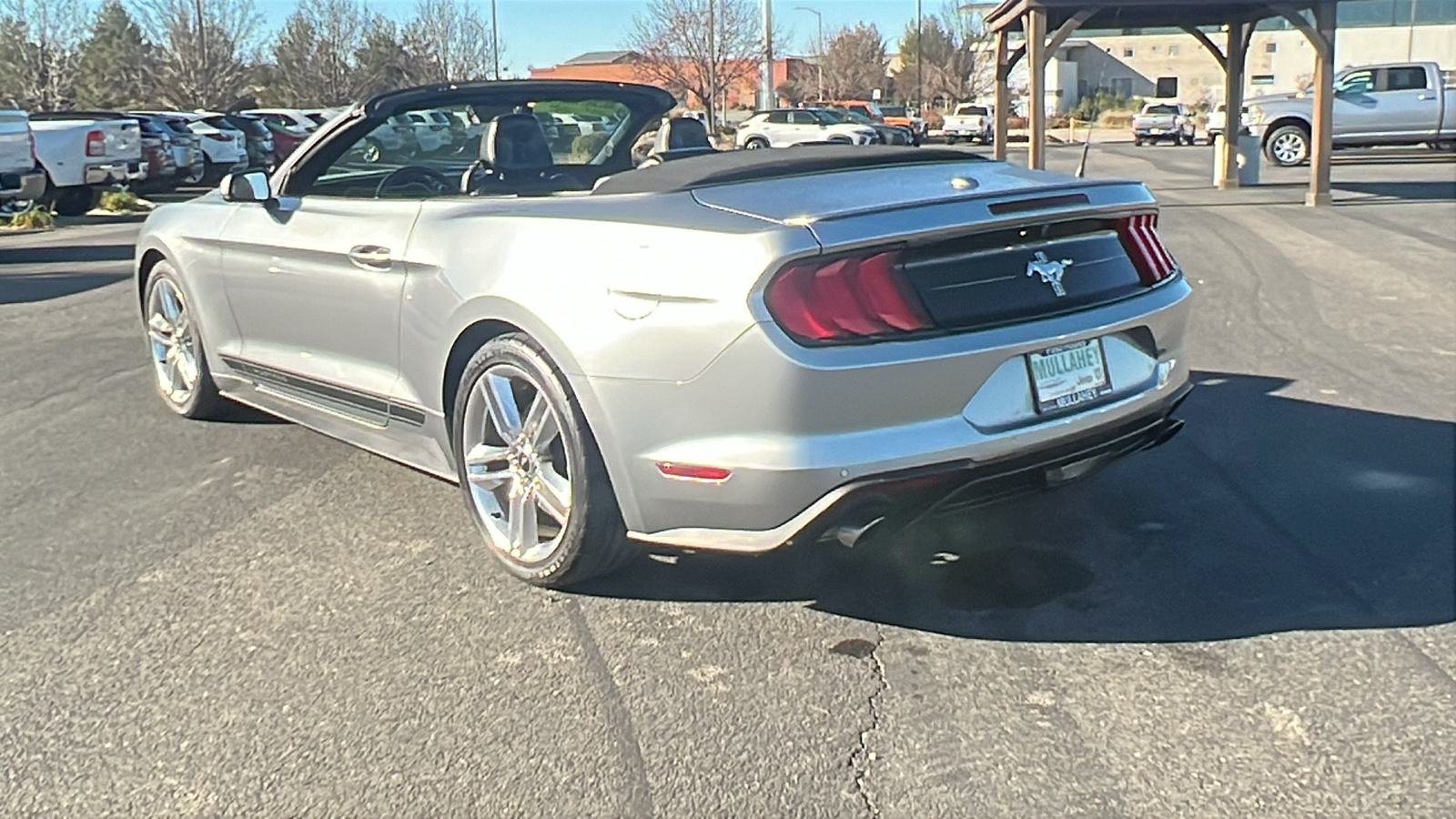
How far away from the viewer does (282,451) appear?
5.73 meters

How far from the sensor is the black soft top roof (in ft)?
13.3

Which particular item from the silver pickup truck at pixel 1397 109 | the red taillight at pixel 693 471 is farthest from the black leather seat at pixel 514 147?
the silver pickup truck at pixel 1397 109

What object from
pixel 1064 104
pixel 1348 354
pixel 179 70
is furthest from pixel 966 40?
pixel 1348 354

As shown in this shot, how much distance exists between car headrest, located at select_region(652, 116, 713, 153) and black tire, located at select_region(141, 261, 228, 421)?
6.90 ft

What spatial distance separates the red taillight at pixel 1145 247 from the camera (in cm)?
419

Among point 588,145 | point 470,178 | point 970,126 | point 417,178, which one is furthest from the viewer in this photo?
point 970,126

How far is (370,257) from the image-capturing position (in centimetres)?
451

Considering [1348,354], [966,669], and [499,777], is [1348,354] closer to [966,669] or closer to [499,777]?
[966,669]

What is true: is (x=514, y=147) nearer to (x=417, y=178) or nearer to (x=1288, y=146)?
(x=417, y=178)

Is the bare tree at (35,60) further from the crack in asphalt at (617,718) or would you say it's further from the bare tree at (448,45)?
the crack in asphalt at (617,718)

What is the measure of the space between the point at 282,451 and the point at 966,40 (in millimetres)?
76570

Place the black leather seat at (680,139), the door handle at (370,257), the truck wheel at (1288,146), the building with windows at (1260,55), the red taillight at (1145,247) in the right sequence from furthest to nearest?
the building with windows at (1260,55) → the truck wheel at (1288,146) → the black leather seat at (680,139) → the door handle at (370,257) → the red taillight at (1145,247)

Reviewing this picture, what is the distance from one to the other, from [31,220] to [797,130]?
2357cm

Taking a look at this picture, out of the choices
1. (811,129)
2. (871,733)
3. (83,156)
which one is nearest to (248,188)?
(871,733)
